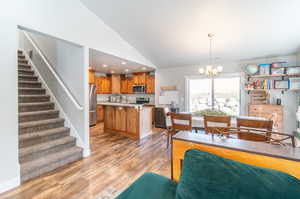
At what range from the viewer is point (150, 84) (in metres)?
6.36

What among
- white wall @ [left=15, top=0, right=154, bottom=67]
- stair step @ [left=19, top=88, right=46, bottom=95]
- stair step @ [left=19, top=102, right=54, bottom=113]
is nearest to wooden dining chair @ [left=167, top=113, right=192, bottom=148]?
white wall @ [left=15, top=0, right=154, bottom=67]

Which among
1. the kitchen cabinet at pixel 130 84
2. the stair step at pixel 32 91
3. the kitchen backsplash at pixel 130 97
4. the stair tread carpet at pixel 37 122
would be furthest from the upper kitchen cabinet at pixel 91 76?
the stair tread carpet at pixel 37 122

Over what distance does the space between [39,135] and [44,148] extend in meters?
0.30

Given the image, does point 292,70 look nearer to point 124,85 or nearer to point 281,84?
point 281,84

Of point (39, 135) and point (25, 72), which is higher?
point (25, 72)

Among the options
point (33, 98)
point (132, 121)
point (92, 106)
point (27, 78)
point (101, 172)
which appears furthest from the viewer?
point (92, 106)

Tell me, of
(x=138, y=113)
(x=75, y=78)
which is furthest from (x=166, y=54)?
(x=75, y=78)

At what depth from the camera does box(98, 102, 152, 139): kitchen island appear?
404cm

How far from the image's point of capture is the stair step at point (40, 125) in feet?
8.67

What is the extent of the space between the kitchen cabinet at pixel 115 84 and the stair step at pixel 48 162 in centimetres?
442

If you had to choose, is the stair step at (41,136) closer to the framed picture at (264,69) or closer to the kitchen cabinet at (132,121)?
the kitchen cabinet at (132,121)

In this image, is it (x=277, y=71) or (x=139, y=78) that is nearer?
(x=277, y=71)

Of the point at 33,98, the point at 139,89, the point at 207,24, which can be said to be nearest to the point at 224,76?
the point at 207,24

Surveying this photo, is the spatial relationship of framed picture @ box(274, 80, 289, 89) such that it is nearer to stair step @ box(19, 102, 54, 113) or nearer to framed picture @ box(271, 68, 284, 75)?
framed picture @ box(271, 68, 284, 75)
